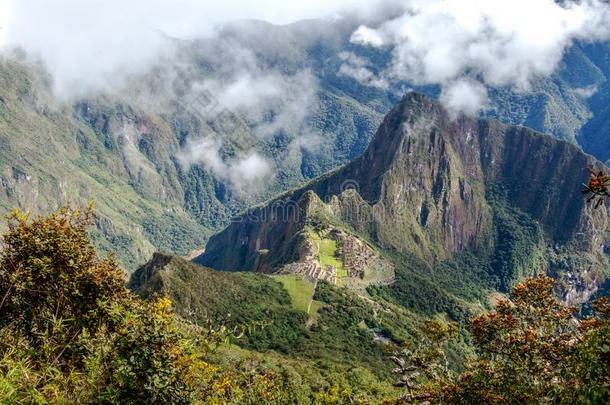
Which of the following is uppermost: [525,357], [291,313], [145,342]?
[145,342]

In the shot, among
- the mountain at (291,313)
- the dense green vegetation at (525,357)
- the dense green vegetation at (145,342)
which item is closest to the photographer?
the dense green vegetation at (525,357)

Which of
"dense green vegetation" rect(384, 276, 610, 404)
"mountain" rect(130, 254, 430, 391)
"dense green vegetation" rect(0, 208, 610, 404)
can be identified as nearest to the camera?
"dense green vegetation" rect(384, 276, 610, 404)

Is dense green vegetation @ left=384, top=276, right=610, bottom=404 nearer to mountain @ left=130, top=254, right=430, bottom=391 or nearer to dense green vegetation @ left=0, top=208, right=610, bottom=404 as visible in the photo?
dense green vegetation @ left=0, top=208, right=610, bottom=404

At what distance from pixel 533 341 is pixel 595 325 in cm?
265

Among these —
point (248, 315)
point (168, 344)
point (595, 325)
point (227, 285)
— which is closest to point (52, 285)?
point (168, 344)

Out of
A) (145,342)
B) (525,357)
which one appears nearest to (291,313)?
(525,357)

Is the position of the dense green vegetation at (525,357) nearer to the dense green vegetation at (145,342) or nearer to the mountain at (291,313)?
the dense green vegetation at (145,342)

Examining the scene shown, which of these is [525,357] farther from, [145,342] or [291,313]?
[291,313]

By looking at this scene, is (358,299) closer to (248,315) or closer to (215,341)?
(248,315)

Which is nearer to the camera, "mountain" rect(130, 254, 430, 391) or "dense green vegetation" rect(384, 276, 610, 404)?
"dense green vegetation" rect(384, 276, 610, 404)

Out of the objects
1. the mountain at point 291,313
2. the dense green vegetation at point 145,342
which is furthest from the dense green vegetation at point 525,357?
the mountain at point 291,313

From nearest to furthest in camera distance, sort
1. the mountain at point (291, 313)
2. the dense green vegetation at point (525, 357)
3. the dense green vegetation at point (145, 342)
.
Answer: the dense green vegetation at point (525, 357) < the dense green vegetation at point (145, 342) < the mountain at point (291, 313)

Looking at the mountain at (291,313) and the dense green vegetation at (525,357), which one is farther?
the mountain at (291,313)

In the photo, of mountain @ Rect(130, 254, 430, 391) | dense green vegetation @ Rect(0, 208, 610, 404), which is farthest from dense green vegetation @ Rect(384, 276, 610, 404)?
mountain @ Rect(130, 254, 430, 391)
